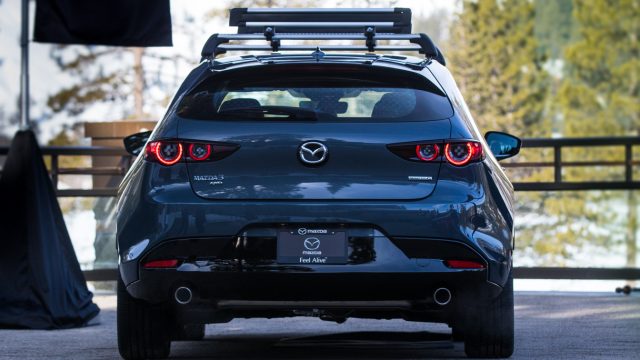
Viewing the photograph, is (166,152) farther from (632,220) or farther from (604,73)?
(604,73)

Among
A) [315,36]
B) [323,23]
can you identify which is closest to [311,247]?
[315,36]

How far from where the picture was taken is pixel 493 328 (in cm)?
650

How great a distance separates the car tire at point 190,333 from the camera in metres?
7.91

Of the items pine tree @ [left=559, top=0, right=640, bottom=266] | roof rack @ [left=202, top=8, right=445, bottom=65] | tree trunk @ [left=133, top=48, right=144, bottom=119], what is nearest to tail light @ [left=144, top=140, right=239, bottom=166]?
roof rack @ [left=202, top=8, right=445, bottom=65]

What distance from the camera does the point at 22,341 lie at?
8.24 meters

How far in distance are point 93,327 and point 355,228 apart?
3895mm

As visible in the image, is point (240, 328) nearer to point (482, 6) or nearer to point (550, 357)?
point (550, 357)

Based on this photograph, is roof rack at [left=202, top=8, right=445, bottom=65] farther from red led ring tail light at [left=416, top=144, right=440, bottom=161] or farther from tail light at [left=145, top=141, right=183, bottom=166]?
red led ring tail light at [left=416, top=144, right=440, bottom=161]

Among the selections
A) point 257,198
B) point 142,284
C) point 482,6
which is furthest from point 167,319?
point 482,6

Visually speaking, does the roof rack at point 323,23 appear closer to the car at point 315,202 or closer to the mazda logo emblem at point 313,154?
the car at point 315,202

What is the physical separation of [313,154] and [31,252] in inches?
150

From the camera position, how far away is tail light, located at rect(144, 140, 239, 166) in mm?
5977

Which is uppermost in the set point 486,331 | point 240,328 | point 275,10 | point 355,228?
point 275,10

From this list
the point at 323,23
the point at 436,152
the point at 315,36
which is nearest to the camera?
the point at 436,152
